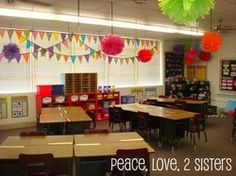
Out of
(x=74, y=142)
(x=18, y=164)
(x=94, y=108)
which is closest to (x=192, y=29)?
(x=94, y=108)

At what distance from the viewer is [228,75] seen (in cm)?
1131

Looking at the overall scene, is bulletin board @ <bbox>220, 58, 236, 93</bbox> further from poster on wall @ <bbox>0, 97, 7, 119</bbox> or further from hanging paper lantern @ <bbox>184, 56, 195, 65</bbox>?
poster on wall @ <bbox>0, 97, 7, 119</bbox>

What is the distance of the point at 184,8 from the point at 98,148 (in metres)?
2.16

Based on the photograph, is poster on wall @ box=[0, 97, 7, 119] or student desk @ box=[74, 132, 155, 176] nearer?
student desk @ box=[74, 132, 155, 176]

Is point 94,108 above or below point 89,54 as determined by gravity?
below

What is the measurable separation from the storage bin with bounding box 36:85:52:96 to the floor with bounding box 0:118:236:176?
1.83 meters

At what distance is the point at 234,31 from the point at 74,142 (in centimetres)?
877

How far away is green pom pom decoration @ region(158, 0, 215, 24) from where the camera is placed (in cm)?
231

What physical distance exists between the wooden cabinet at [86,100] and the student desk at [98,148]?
482 cm

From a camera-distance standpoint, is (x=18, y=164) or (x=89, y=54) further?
(x=89, y=54)

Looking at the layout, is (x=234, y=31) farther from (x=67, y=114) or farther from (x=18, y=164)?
(x=18, y=164)

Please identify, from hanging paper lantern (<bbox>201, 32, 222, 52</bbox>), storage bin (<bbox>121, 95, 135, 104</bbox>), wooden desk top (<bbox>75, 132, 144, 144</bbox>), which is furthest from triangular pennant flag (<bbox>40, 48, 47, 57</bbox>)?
wooden desk top (<bbox>75, 132, 144, 144</bbox>)

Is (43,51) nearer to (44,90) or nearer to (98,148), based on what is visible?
(44,90)

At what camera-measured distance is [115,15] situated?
7.48 metres
